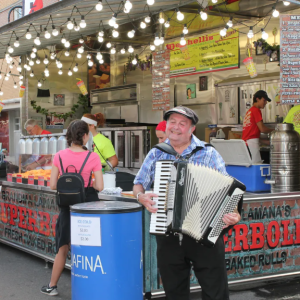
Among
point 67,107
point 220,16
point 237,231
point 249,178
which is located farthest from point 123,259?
point 67,107

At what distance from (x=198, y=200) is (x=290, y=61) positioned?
3765mm

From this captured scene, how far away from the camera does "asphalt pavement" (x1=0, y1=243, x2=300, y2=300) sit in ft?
17.6

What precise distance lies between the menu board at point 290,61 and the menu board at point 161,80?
3374mm

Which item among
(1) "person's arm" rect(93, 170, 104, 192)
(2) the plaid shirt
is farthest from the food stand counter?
(2) the plaid shirt

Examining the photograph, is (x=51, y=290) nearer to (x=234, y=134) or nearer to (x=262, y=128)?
(x=262, y=128)

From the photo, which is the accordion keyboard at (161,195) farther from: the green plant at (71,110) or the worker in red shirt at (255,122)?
the green plant at (71,110)

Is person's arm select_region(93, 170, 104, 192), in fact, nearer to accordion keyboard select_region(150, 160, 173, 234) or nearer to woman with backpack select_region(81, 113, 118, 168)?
woman with backpack select_region(81, 113, 118, 168)

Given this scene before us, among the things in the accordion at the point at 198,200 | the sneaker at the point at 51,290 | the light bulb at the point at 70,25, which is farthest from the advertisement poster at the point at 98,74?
the accordion at the point at 198,200

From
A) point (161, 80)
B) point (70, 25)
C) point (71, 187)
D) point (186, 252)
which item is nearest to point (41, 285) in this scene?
point (71, 187)

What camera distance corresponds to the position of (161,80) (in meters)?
9.57

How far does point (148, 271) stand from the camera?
508cm

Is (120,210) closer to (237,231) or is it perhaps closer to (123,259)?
(123,259)

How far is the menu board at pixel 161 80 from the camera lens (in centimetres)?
948

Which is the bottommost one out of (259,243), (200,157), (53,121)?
(259,243)
